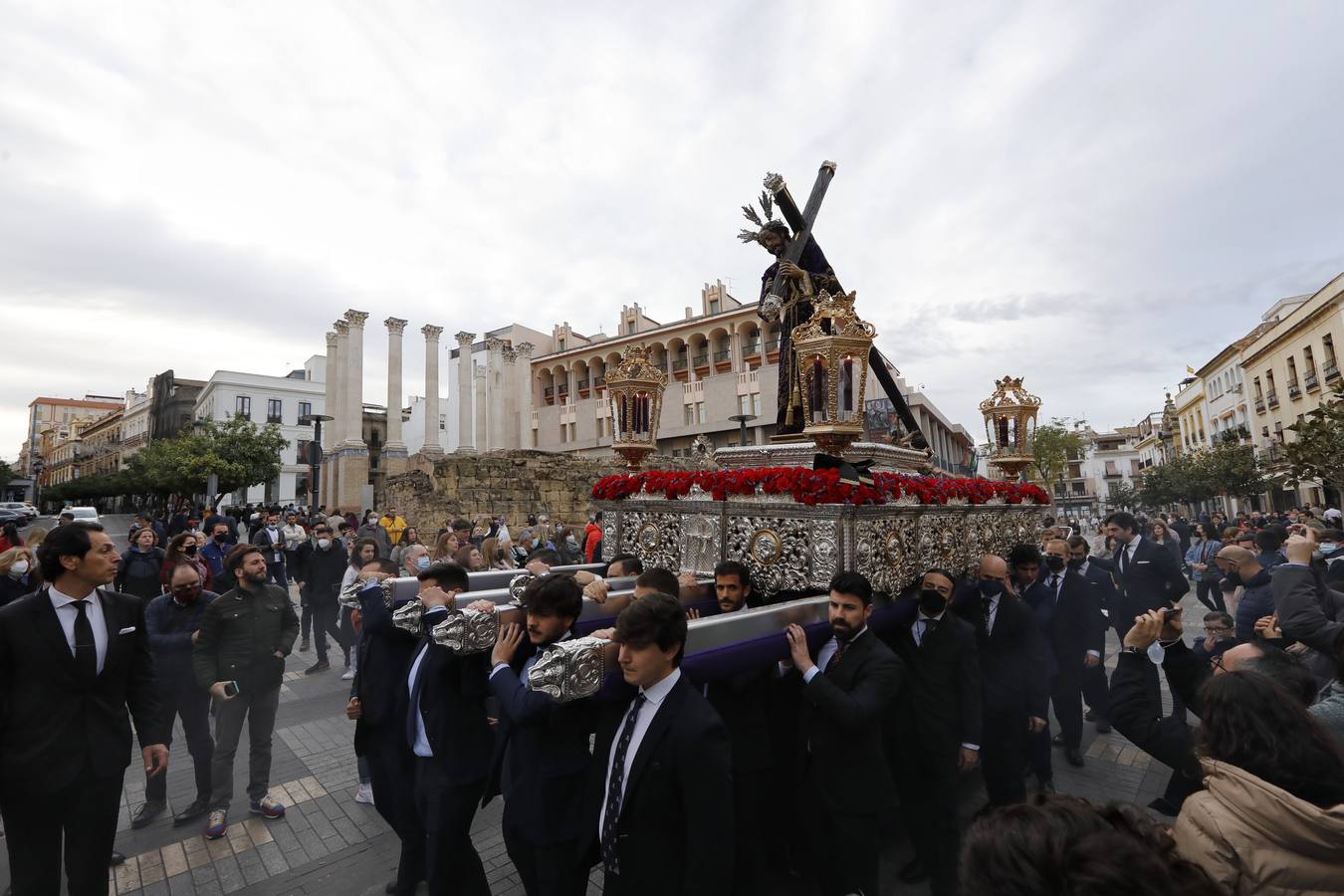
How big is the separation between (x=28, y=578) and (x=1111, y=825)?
30.7 feet

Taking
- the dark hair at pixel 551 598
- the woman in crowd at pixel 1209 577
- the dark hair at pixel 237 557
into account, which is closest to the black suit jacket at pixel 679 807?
the dark hair at pixel 551 598

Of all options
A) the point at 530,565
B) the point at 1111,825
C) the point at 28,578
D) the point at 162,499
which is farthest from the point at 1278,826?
the point at 162,499

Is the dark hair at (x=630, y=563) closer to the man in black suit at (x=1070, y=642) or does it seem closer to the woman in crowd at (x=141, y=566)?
the man in black suit at (x=1070, y=642)

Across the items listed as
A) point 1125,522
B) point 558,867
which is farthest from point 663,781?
point 1125,522

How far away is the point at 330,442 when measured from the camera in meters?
39.0

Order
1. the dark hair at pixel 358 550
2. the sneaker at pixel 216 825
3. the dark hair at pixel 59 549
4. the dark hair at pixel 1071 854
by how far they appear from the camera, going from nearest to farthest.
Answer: the dark hair at pixel 1071 854 < the dark hair at pixel 59 549 < the sneaker at pixel 216 825 < the dark hair at pixel 358 550

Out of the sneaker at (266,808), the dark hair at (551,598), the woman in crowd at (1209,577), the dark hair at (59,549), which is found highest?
the dark hair at (59,549)

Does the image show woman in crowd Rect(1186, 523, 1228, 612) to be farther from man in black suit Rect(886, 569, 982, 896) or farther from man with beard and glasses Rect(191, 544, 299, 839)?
man with beard and glasses Rect(191, 544, 299, 839)

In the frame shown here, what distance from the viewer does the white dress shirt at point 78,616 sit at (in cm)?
307

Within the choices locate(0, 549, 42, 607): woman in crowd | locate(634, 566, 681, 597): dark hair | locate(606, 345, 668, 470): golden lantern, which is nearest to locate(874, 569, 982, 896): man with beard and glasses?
locate(634, 566, 681, 597): dark hair

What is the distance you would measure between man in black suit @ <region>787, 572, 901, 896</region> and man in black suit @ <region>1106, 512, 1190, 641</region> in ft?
17.6

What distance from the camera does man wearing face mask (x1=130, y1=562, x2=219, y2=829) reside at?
4.63m

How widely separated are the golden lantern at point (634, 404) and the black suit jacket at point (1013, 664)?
12.6 feet

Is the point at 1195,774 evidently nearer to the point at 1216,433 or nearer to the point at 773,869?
the point at 773,869
